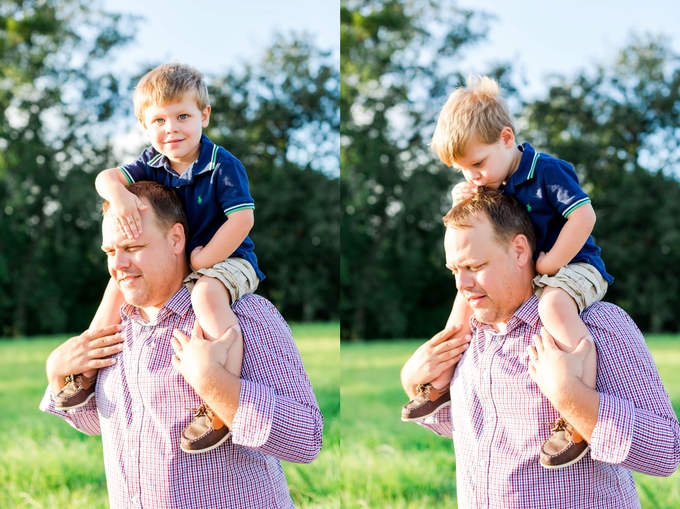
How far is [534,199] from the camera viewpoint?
7.72 feet

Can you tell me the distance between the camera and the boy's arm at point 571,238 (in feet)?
7.39

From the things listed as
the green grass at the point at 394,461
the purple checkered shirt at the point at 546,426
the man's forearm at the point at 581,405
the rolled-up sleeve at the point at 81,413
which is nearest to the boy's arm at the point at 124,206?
the rolled-up sleeve at the point at 81,413

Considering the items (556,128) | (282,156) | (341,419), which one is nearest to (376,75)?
(282,156)

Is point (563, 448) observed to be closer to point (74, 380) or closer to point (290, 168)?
point (74, 380)

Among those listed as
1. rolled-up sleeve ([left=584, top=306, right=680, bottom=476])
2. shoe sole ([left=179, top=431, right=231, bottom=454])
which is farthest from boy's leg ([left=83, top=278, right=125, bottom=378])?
rolled-up sleeve ([left=584, top=306, right=680, bottom=476])

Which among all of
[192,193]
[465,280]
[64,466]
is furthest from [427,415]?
[64,466]

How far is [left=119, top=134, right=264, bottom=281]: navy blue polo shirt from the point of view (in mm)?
2441

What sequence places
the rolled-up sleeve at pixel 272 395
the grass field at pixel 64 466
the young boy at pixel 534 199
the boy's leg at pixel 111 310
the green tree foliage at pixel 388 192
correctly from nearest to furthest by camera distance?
the rolled-up sleeve at pixel 272 395 < the young boy at pixel 534 199 < the boy's leg at pixel 111 310 < the grass field at pixel 64 466 < the green tree foliage at pixel 388 192

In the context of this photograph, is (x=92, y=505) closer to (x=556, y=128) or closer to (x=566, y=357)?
(x=566, y=357)

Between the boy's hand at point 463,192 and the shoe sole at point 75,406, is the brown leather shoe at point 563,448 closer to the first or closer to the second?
the boy's hand at point 463,192

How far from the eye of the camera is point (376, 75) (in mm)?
13188

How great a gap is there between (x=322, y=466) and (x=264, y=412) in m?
3.22

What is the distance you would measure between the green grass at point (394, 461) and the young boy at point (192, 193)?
302 cm

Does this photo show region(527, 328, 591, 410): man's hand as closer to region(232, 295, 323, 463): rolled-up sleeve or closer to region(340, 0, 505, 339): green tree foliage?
region(232, 295, 323, 463): rolled-up sleeve
